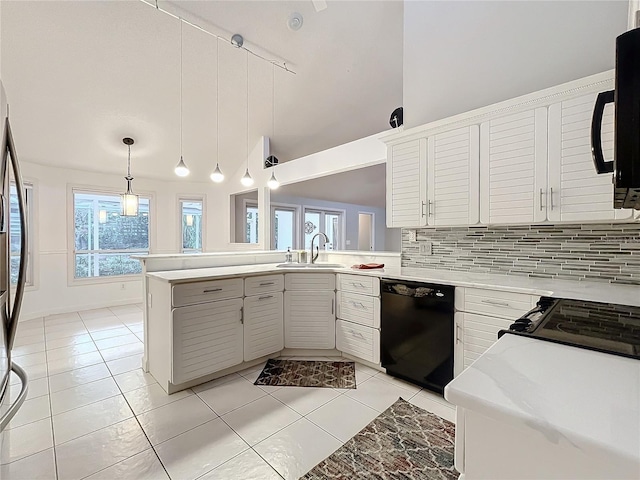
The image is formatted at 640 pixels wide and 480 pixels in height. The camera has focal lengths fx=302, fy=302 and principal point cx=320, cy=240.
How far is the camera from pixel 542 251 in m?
2.26

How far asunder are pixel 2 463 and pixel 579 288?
275 centimetres

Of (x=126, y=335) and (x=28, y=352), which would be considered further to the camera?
(x=126, y=335)

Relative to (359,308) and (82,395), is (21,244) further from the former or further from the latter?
(359,308)

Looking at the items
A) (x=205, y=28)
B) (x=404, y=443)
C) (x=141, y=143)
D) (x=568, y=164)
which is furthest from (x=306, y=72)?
(x=404, y=443)

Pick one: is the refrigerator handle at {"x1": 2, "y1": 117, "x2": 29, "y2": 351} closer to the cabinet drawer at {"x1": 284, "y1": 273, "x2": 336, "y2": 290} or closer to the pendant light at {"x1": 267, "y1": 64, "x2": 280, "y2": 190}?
the cabinet drawer at {"x1": 284, "y1": 273, "x2": 336, "y2": 290}

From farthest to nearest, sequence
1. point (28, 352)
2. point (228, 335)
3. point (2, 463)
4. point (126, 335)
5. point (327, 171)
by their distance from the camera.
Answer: point (327, 171) → point (126, 335) → point (28, 352) → point (228, 335) → point (2, 463)

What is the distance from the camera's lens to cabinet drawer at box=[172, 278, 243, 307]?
7.39 feet

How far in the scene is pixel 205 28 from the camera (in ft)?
10.4

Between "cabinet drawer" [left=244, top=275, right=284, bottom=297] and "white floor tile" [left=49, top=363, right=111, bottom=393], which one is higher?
"cabinet drawer" [left=244, top=275, right=284, bottom=297]

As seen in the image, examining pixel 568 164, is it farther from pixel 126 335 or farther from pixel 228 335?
pixel 126 335

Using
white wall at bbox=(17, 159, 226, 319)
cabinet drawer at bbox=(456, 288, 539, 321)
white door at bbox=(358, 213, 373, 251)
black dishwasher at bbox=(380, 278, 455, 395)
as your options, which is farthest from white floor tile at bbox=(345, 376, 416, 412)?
white door at bbox=(358, 213, 373, 251)

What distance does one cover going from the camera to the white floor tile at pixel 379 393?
2197 millimetres

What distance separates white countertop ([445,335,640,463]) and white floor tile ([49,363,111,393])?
3124 millimetres

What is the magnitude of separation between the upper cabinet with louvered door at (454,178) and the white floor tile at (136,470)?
245 centimetres
